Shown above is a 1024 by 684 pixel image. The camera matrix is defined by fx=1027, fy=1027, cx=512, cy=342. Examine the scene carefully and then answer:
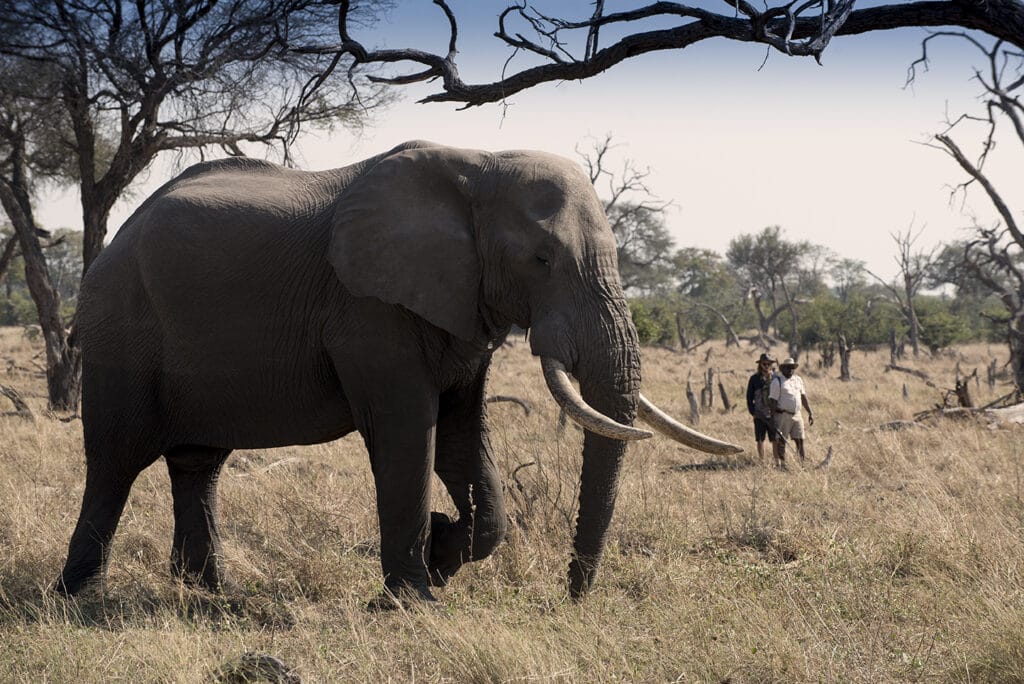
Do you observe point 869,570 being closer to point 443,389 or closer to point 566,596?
point 566,596

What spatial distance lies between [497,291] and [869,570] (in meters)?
2.70

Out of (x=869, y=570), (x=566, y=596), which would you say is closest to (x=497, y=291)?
(x=566, y=596)

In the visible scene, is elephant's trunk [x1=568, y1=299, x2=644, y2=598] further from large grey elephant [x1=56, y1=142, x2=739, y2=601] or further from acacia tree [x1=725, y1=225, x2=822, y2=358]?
acacia tree [x1=725, y1=225, x2=822, y2=358]

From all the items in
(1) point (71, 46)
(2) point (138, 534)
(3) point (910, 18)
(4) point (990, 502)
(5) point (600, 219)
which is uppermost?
(1) point (71, 46)

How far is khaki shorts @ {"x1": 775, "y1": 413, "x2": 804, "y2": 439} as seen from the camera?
35.7 ft

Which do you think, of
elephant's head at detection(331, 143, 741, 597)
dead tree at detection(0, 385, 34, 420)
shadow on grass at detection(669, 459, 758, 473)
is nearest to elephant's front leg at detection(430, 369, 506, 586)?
elephant's head at detection(331, 143, 741, 597)

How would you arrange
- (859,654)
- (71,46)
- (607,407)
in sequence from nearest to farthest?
(859,654)
(607,407)
(71,46)

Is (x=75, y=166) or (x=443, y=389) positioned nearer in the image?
(x=443, y=389)

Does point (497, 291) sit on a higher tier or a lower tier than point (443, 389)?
higher

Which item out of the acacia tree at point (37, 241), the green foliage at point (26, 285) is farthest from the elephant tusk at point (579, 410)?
the green foliage at point (26, 285)

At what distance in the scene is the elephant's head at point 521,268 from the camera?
480 cm

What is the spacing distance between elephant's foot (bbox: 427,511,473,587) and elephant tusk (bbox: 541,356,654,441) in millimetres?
1329

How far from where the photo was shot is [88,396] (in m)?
5.93

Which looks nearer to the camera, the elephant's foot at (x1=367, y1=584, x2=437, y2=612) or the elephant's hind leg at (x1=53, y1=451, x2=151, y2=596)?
the elephant's foot at (x1=367, y1=584, x2=437, y2=612)
